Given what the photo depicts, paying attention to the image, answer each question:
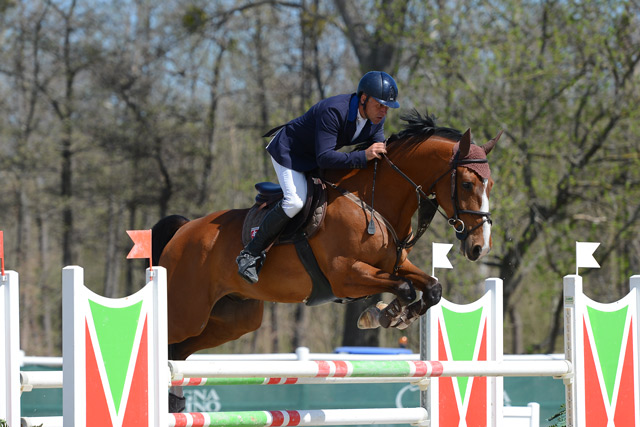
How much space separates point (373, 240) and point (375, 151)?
0.44 meters

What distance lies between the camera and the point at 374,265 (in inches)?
159

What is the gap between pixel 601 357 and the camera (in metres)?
3.88

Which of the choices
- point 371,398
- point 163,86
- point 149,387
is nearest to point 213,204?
point 163,86

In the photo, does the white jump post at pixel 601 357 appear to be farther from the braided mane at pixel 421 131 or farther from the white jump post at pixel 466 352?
the braided mane at pixel 421 131

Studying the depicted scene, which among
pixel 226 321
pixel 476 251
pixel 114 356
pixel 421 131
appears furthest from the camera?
pixel 226 321

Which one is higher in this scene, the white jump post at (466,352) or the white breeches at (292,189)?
the white breeches at (292,189)

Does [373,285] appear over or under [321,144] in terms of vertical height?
under

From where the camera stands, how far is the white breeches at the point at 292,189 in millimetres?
4031

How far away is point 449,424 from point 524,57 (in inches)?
336

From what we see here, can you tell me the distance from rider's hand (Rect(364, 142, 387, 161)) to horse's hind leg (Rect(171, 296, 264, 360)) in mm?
1155

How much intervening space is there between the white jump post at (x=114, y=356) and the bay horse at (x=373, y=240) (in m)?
1.20

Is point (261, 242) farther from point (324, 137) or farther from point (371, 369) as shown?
point (371, 369)

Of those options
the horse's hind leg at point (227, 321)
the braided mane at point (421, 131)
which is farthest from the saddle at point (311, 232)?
the horse's hind leg at point (227, 321)

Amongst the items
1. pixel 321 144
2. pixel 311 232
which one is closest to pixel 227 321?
pixel 311 232
